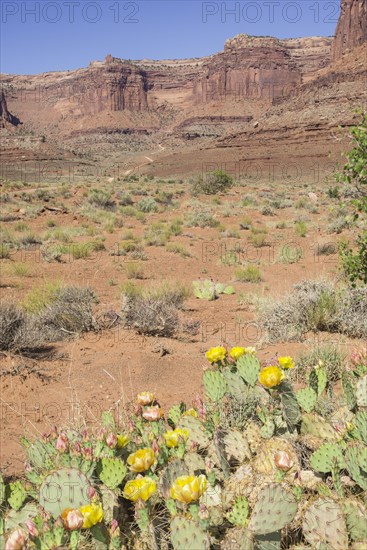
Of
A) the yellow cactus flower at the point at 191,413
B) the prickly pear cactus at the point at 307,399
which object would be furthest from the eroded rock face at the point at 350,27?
the yellow cactus flower at the point at 191,413

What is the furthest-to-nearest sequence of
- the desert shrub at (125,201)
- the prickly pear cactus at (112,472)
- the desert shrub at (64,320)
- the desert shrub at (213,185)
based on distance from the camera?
the desert shrub at (213,185)
the desert shrub at (125,201)
the desert shrub at (64,320)
the prickly pear cactus at (112,472)

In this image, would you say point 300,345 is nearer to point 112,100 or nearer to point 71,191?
point 71,191

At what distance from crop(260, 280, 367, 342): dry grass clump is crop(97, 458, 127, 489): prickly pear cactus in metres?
4.11

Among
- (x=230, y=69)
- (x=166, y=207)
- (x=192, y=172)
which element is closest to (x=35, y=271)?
(x=166, y=207)

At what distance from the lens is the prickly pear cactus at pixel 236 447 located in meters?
2.62

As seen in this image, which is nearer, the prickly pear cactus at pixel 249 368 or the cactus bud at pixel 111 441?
the cactus bud at pixel 111 441

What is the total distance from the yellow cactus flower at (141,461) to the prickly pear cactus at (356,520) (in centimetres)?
88

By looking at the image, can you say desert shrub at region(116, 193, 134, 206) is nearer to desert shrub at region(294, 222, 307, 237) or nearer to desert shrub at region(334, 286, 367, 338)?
desert shrub at region(294, 222, 307, 237)

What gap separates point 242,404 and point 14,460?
1.81 m

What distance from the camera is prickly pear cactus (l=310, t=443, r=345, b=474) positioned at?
2318mm

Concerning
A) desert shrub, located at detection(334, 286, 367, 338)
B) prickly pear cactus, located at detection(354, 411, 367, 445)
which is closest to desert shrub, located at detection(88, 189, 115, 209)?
desert shrub, located at detection(334, 286, 367, 338)

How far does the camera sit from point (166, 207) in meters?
23.6

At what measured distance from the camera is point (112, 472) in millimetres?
2137

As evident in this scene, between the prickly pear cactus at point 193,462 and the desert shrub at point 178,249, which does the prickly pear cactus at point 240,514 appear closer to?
the prickly pear cactus at point 193,462
